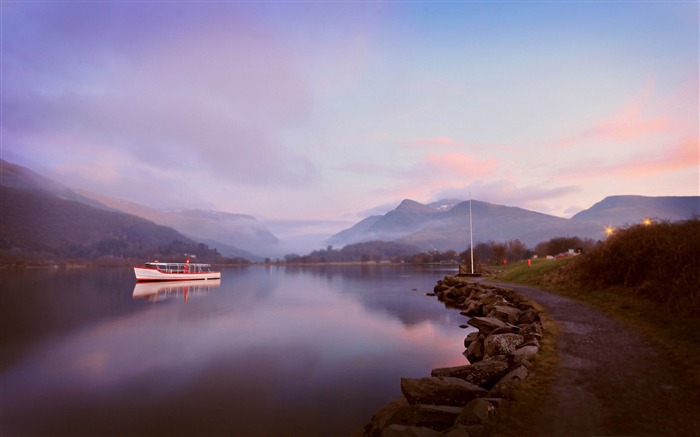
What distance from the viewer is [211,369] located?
1938 cm

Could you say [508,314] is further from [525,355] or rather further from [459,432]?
[459,432]

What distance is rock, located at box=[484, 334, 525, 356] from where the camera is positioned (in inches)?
607

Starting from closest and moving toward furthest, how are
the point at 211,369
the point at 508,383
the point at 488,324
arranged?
the point at 508,383, the point at 211,369, the point at 488,324

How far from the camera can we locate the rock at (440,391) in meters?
10.6

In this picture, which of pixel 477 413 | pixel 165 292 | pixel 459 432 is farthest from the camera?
pixel 165 292

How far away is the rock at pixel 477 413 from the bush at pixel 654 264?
12.8 metres

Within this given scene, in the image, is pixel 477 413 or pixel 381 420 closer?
pixel 477 413

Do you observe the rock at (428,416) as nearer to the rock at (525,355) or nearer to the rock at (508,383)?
the rock at (508,383)

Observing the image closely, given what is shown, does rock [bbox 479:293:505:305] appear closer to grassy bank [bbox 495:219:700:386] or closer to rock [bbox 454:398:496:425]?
grassy bank [bbox 495:219:700:386]

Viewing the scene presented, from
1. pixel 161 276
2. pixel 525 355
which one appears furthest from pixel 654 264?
pixel 161 276

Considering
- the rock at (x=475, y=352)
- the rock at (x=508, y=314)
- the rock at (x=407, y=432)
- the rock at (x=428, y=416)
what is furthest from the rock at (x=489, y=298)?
the rock at (x=407, y=432)

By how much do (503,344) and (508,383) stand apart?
597 centimetres

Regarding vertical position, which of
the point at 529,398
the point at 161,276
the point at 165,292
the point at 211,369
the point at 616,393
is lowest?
the point at 165,292

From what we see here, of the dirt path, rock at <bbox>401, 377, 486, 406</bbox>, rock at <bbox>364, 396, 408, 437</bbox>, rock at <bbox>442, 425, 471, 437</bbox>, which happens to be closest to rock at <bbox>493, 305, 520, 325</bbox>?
the dirt path
